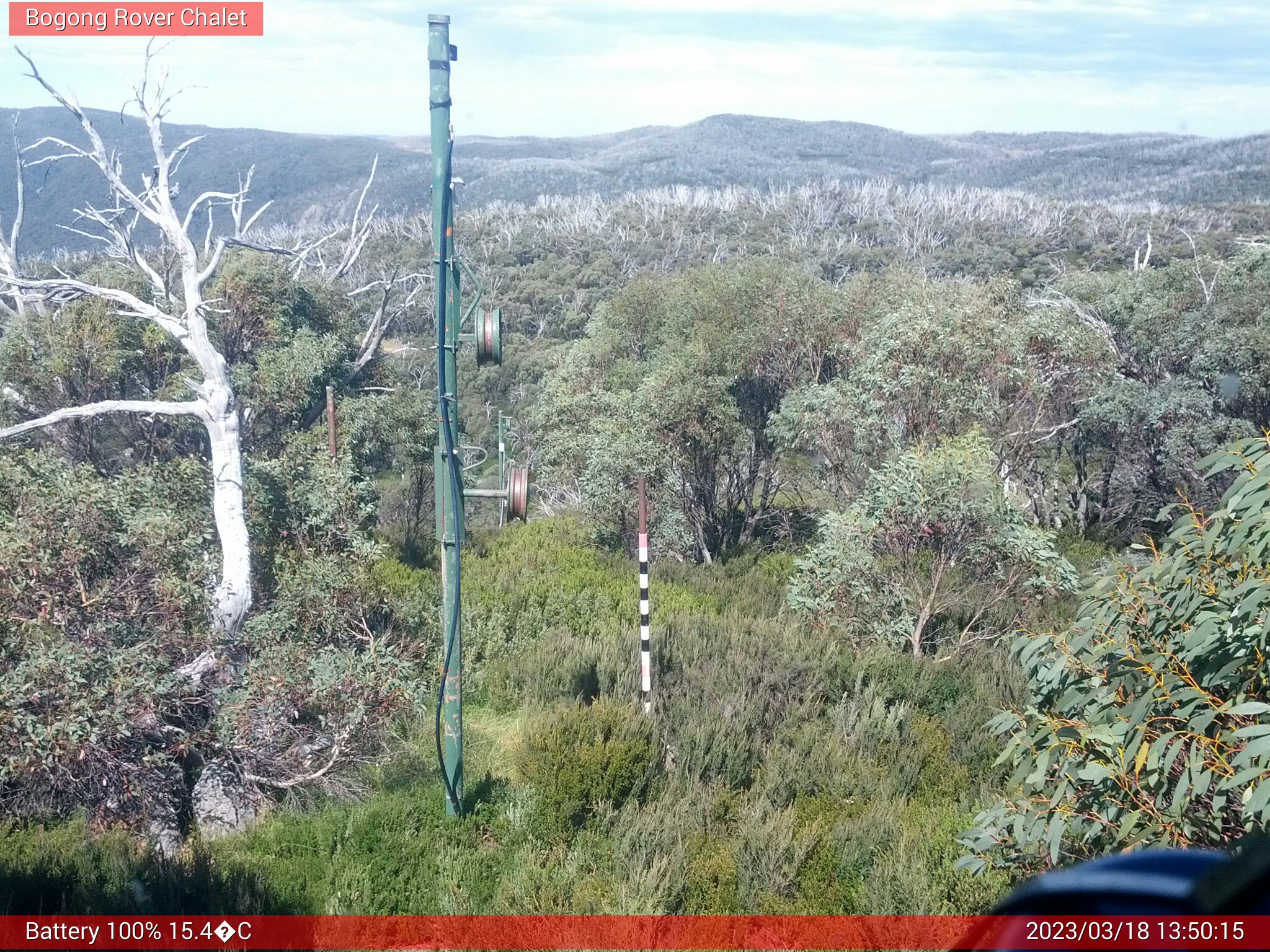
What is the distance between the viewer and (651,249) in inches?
1956

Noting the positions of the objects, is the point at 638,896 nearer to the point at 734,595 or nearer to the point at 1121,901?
the point at 1121,901

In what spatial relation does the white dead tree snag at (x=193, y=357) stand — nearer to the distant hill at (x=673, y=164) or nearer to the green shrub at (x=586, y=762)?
the green shrub at (x=586, y=762)

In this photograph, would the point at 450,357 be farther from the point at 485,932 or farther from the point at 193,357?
the point at 193,357

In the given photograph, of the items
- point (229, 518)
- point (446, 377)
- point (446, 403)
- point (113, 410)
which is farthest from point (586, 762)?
point (113, 410)

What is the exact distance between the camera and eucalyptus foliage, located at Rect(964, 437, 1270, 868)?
327cm

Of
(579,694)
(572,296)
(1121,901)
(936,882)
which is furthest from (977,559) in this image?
(572,296)

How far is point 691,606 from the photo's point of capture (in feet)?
41.0

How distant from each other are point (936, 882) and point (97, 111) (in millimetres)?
108500

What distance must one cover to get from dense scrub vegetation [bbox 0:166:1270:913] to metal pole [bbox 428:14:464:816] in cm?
87

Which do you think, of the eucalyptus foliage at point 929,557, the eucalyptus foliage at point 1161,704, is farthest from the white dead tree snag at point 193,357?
the eucalyptus foliage at point 1161,704

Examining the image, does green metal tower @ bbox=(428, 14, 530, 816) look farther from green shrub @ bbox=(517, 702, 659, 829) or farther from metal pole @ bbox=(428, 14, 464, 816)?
green shrub @ bbox=(517, 702, 659, 829)

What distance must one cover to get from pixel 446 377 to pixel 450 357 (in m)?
0.12

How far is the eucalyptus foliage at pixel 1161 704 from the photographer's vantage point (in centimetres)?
327

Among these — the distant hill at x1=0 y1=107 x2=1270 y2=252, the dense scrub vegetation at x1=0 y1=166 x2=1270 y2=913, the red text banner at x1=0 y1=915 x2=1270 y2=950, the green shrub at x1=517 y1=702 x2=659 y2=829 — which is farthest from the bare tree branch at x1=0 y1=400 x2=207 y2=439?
the distant hill at x1=0 y1=107 x2=1270 y2=252
